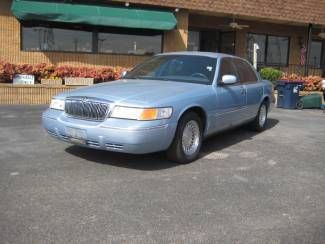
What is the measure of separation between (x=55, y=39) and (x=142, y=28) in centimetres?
274

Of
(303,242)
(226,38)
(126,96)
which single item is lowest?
(303,242)

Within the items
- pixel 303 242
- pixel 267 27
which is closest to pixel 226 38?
pixel 267 27

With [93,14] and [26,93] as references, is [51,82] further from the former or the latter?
[93,14]

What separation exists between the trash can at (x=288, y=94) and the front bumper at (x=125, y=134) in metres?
9.36

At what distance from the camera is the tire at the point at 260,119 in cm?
909

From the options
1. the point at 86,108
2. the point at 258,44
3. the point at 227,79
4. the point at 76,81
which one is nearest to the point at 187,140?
the point at 227,79

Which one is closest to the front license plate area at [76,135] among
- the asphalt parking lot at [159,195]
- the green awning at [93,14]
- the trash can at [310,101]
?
the asphalt parking lot at [159,195]

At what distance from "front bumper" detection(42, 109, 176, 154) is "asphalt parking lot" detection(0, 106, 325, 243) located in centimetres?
34

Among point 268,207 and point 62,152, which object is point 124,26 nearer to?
point 62,152

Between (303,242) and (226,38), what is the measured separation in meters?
15.6

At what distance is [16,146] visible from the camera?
6988 mm

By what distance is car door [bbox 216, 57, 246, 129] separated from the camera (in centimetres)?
707

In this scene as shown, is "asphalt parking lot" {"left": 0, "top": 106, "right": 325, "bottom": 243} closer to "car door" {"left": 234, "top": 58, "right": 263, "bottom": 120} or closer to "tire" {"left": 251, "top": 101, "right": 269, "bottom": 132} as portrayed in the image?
"car door" {"left": 234, "top": 58, "right": 263, "bottom": 120}

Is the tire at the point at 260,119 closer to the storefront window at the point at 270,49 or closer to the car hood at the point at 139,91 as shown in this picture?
the car hood at the point at 139,91
